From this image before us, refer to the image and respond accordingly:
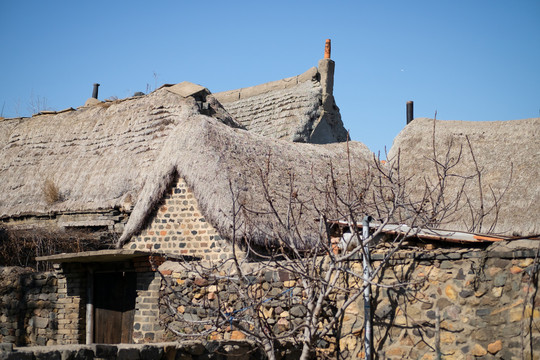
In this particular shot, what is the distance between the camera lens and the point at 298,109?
19.8 meters

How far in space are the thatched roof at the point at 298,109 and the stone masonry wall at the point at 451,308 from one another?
11922 mm

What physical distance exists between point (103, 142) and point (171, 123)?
89.0 inches

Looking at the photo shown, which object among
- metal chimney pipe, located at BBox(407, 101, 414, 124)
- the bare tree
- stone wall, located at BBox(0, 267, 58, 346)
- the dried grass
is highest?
metal chimney pipe, located at BBox(407, 101, 414, 124)

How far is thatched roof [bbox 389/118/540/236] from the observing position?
13008mm

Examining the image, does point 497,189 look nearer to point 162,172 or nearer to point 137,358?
point 162,172

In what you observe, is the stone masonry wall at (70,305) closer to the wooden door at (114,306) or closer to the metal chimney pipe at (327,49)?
the wooden door at (114,306)

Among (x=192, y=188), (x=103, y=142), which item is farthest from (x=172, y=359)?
(x=103, y=142)

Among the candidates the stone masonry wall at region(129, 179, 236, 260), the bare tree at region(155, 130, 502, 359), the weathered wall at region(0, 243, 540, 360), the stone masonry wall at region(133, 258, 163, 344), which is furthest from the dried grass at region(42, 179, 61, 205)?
the weathered wall at region(0, 243, 540, 360)

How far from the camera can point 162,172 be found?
41.2ft

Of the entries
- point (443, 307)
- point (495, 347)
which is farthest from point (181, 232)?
point (495, 347)

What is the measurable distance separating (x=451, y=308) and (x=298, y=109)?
13.4 m

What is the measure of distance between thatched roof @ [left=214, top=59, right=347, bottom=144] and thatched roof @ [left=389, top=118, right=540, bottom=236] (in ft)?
11.8

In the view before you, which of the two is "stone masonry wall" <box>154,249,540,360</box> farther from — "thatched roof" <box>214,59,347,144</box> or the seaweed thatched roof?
"thatched roof" <box>214,59,347,144</box>

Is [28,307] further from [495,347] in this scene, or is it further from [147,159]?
[495,347]
